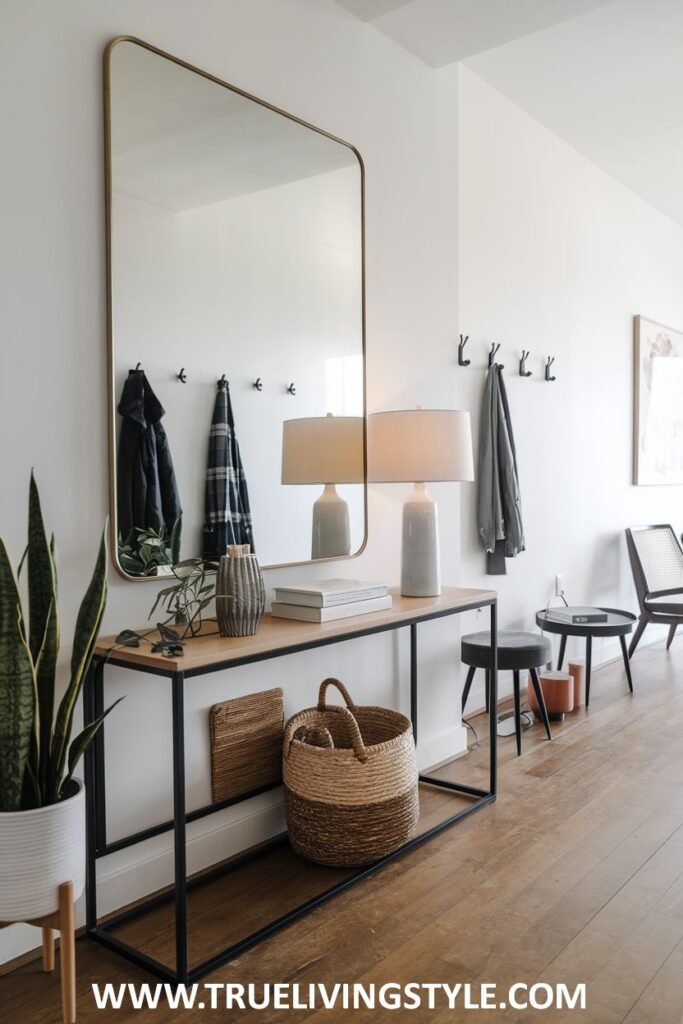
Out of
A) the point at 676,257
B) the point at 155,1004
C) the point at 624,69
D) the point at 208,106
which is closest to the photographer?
the point at 155,1004

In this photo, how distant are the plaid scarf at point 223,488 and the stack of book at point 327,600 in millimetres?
212

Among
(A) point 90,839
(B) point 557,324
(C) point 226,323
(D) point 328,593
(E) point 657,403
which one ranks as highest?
(B) point 557,324

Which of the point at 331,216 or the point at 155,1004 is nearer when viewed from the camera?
the point at 155,1004

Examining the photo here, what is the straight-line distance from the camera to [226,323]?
231cm

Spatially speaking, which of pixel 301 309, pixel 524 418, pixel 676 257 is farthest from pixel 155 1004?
pixel 676 257

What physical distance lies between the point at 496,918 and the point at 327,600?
89cm

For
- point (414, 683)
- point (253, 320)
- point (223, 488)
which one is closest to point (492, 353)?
point (414, 683)

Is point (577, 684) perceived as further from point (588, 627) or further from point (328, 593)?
point (328, 593)

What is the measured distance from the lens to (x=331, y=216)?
2.66m

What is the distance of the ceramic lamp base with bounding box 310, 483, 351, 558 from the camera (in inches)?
104

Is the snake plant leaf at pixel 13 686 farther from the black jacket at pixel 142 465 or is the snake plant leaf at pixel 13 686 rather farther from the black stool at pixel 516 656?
the black stool at pixel 516 656

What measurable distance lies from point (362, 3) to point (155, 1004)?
281 cm

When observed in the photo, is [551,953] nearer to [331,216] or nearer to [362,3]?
[331,216]

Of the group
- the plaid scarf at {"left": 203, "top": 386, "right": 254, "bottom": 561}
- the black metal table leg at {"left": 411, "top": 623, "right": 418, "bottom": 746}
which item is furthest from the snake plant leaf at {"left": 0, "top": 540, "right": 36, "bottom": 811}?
the black metal table leg at {"left": 411, "top": 623, "right": 418, "bottom": 746}
